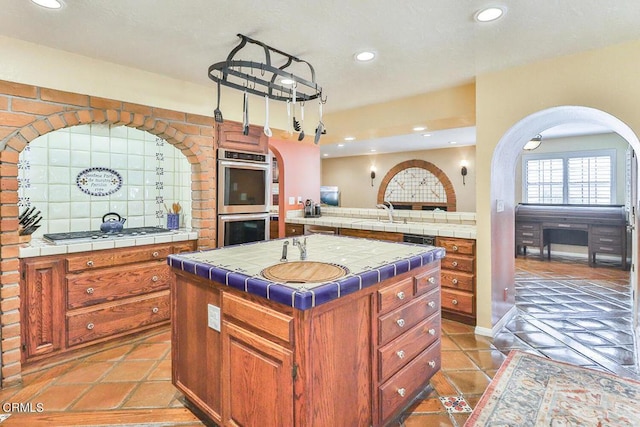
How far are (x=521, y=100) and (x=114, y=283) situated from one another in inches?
147

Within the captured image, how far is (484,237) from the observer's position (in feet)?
9.93

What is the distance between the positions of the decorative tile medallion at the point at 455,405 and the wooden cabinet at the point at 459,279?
49.8 inches

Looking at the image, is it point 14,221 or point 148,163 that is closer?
point 14,221

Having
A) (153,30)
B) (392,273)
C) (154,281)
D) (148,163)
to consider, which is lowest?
(154,281)

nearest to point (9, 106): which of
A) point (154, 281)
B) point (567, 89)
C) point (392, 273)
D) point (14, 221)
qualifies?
point (14, 221)

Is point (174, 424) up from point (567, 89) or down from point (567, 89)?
down

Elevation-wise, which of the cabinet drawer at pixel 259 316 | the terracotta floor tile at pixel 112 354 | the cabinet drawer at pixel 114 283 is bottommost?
the terracotta floor tile at pixel 112 354

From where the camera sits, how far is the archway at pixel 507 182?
2.77m

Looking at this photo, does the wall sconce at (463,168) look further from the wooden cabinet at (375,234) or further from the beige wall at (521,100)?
the wooden cabinet at (375,234)

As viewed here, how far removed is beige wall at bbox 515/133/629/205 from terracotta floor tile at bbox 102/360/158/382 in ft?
25.3

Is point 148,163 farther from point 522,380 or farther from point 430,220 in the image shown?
point 522,380

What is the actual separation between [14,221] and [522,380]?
12.0 ft

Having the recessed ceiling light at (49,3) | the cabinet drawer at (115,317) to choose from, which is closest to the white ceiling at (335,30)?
the recessed ceiling light at (49,3)

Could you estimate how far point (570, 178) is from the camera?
260 inches
